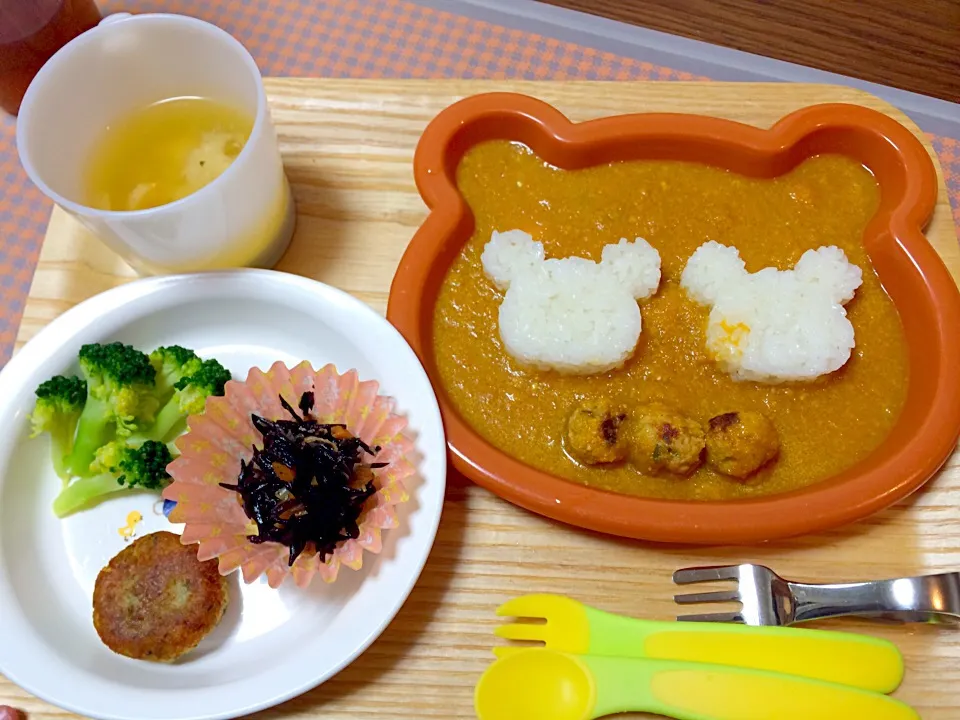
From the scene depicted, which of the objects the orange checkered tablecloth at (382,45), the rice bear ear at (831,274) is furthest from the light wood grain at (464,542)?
the orange checkered tablecloth at (382,45)

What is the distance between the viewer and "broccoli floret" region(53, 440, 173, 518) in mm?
1430

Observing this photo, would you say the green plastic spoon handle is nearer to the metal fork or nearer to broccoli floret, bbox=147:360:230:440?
the metal fork

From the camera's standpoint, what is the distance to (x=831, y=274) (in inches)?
64.7

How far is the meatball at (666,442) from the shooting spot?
1.48m

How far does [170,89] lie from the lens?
5.23ft

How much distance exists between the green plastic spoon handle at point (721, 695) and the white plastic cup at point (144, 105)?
1050 millimetres

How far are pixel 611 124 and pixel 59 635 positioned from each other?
156 cm

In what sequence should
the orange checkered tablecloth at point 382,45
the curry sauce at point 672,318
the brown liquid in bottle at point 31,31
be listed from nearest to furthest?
the curry sauce at point 672,318
the brown liquid in bottle at point 31,31
the orange checkered tablecloth at point 382,45

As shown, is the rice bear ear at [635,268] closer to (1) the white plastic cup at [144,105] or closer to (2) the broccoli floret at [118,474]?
(1) the white plastic cup at [144,105]

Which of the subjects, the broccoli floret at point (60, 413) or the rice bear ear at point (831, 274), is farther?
the rice bear ear at point (831, 274)

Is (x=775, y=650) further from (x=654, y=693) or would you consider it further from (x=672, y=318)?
(x=672, y=318)

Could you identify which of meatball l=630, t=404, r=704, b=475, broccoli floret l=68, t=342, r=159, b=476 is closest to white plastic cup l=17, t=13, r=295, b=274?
broccoli floret l=68, t=342, r=159, b=476

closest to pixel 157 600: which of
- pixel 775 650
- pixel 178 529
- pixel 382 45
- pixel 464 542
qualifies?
pixel 178 529

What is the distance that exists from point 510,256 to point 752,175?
2.07 feet
